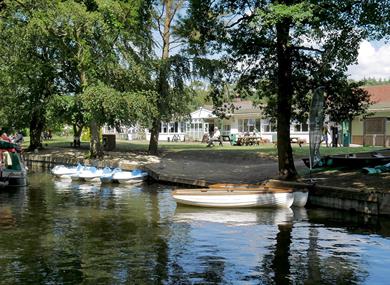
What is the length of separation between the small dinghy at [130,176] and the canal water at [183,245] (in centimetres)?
602

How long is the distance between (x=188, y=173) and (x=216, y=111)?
14.4 ft

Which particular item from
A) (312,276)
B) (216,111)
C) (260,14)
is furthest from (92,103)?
(312,276)

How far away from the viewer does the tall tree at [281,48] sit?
16.3 meters

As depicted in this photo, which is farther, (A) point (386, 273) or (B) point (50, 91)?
(B) point (50, 91)

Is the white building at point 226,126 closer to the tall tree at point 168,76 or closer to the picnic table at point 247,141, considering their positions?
the picnic table at point 247,141

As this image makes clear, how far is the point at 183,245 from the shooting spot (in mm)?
12344

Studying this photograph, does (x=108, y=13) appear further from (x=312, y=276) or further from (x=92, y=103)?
(x=312, y=276)

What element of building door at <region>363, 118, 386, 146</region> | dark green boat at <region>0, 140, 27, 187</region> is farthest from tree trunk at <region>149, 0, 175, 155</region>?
building door at <region>363, 118, 386, 146</region>

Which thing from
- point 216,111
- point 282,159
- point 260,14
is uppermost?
point 260,14

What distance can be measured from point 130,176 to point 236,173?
531cm

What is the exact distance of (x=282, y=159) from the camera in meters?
19.9

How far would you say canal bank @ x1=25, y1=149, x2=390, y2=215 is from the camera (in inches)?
641

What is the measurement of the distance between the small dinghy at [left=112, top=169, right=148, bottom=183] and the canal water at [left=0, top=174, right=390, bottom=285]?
6.02 metres

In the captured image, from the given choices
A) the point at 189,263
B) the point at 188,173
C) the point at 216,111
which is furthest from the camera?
the point at 188,173
